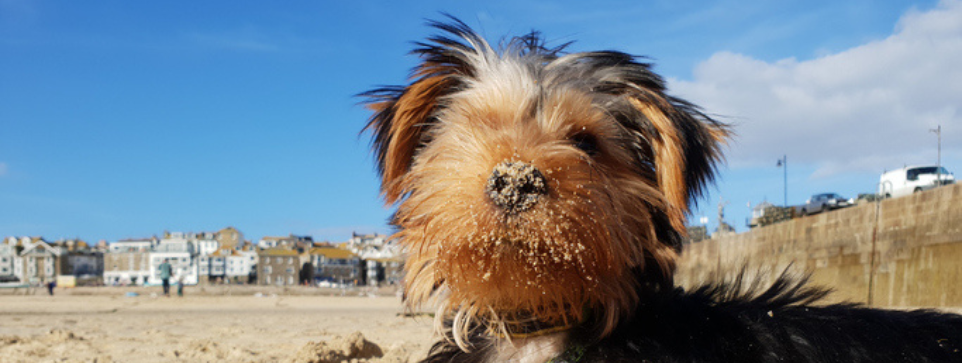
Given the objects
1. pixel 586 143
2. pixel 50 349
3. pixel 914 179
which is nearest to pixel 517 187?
pixel 586 143

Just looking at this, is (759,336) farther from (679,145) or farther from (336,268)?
(336,268)

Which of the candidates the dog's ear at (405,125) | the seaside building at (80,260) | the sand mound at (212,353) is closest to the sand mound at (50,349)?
the sand mound at (212,353)

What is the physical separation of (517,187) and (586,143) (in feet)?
1.62

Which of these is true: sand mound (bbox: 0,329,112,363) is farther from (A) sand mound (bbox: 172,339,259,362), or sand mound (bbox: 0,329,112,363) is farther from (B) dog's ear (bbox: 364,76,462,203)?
(B) dog's ear (bbox: 364,76,462,203)

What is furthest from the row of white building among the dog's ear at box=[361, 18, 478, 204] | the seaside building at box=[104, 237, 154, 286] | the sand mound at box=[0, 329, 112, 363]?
the dog's ear at box=[361, 18, 478, 204]

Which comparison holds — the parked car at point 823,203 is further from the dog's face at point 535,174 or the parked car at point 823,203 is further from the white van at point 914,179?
the dog's face at point 535,174

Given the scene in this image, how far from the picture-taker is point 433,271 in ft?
9.25

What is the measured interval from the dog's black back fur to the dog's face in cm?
13

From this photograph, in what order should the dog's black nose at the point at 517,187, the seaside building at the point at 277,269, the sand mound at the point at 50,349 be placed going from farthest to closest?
1. the seaside building at the point at 277,269
2. the sand mound at the point at 50,349
3. the dog's black nose at the point at 517,187

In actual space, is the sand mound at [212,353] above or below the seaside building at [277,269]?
above

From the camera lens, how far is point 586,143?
9.21 feet

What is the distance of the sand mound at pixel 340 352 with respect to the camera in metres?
6.94

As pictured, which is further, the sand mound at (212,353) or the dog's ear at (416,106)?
the sand mound at (212,353)

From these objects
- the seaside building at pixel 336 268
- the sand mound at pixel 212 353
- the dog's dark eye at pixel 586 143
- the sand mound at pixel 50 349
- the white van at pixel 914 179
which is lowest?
the seaside building at pixel 336 268
